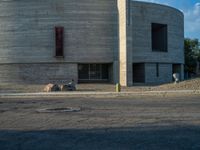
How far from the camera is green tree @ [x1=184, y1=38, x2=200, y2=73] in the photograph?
9794 cm

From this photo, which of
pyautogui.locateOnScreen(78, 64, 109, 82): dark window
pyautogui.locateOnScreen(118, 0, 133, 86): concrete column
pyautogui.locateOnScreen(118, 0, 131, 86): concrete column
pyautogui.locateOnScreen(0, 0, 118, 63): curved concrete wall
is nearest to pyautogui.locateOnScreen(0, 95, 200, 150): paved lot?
pyautogui.locateOnScreen(118, 0, 133, 86): concrete column

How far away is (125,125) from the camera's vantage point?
1276cm

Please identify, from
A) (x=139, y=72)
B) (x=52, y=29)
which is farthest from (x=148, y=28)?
(x=52, y=29)

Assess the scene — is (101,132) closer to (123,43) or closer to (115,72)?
(123,43)

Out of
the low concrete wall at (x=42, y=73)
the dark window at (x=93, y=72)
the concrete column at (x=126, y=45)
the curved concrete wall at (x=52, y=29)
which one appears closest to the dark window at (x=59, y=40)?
the curved concrete wall at (x=52, y=29)

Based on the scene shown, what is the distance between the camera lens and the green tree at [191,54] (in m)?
97.9

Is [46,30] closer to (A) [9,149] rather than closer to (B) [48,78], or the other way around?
(B) [48,78]

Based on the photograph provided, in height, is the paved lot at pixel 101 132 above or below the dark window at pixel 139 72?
below

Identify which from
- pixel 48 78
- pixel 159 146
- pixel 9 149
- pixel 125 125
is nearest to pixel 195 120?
pixel 125 125

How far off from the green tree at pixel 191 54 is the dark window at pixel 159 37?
122ft

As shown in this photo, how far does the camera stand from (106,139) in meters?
10.2

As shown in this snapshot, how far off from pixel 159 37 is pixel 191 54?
42.7 meters

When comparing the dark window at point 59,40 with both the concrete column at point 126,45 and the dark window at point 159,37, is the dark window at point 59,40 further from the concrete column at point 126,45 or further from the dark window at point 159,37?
the dark window at point 159,37

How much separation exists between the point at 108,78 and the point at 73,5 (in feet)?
37.2
